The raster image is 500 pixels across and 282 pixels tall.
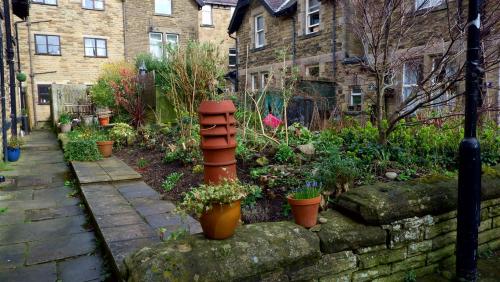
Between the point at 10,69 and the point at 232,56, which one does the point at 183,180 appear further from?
the point at 232,56

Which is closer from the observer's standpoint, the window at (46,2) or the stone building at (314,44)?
the stone building at (314,44)

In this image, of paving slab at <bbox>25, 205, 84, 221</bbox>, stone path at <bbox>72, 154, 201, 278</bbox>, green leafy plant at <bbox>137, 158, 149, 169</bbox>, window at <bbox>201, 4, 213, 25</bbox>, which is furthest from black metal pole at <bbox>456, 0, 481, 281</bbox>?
window at <bbox>201, 4, 213, 25</bbox>

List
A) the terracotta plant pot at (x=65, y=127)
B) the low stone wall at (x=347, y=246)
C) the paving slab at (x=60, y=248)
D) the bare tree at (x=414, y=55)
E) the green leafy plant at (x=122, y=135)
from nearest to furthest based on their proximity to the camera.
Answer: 1. the low stone wall at (x=347, y=246)
2. the paving slab at (x=60, y=248)
3. the bare tree at (x=414, y=55)
4. the green leafy plant at (x=122, y=135)
5. the terracotta plant pot at (x=65, y=127)

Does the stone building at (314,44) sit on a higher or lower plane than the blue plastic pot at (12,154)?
higher

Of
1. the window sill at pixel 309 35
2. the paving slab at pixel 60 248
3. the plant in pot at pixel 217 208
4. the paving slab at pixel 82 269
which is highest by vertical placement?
the window sill at pixel 309 35

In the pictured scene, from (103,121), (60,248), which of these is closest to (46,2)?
(103,121)

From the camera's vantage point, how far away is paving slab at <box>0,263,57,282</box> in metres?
2.82

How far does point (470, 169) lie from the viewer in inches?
102

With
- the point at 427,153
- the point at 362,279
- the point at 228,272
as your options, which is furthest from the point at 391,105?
the point at 228,272

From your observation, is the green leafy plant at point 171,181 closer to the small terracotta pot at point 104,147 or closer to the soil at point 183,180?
the soil at point 183,180

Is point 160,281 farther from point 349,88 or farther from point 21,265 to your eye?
point 349,88

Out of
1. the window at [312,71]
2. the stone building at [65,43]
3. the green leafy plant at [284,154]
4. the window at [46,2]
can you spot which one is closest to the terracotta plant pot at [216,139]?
the green leafy plant at [284,154]

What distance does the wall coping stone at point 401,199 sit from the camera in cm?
270

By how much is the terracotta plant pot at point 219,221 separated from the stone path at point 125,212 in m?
0.40
